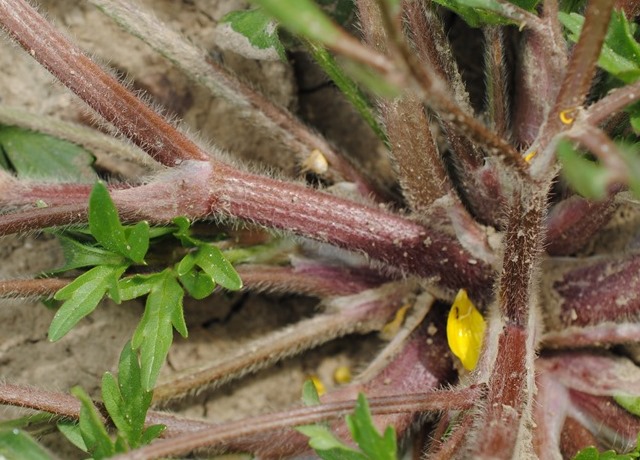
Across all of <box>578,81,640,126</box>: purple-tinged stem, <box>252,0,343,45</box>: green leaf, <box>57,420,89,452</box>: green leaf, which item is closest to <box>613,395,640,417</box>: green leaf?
<box>578,81,640,126</box>: purple-tinged stem

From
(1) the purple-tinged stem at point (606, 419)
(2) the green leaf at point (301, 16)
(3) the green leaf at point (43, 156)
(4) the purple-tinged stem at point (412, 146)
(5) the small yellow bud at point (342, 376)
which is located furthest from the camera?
(5) the small yellow bud at point (342, 376)

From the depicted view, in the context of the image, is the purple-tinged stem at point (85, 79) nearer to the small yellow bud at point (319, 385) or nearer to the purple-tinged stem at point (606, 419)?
the small yellow bud at point (319, 385)

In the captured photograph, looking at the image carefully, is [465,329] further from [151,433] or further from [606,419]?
[151,433]

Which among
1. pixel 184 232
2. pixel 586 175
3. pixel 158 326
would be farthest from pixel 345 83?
pixel 586 175

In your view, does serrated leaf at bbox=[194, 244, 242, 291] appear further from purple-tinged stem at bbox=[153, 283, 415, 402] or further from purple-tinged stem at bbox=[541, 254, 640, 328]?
purple-tinged stem at bbox=[541, 254, 640, 328]

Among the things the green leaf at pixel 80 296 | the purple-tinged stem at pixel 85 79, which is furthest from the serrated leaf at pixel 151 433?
the purple-tinged stem at pixel 85 79

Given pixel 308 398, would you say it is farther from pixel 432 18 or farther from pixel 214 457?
pixel 432 18
